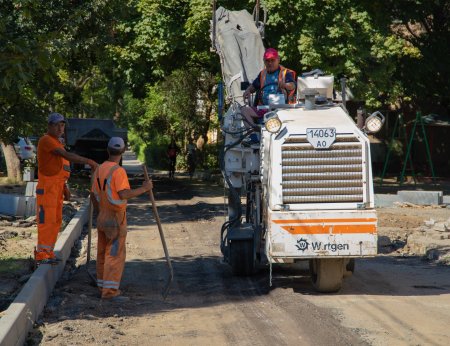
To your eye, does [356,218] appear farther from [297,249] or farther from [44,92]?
[44,92]

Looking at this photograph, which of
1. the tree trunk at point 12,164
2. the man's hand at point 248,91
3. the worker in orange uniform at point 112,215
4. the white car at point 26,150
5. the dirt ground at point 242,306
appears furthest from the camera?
the white car at point 26,150

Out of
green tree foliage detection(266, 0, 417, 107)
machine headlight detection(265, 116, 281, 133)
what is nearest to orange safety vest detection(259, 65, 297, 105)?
machine headlight detection(265, 116, 281, 133)

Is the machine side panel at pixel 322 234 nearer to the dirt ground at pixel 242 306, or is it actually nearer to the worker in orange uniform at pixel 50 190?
the dirt ground at pixel 242 306

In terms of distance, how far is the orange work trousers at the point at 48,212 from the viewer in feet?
39.3

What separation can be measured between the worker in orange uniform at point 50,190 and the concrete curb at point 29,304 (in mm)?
332

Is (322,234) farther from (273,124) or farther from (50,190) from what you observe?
(50,190)

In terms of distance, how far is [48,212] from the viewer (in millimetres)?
11984

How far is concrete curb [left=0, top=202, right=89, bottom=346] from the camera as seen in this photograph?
8.04 m

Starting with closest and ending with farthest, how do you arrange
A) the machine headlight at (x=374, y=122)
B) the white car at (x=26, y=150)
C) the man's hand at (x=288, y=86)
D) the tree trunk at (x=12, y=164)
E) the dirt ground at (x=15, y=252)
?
the machine headlight at (x=374, y=122) < the dirt ground at (x=15, y=252) < the man's hand at (x=288, y=86) < the tree trunk at (x=12, y=164) < the white car at (x=26, y=150)

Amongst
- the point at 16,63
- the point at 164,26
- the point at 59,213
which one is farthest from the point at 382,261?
the point at 164,26

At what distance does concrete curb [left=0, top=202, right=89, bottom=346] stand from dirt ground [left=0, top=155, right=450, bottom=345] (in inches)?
5.9

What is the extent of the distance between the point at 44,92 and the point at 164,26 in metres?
7.13

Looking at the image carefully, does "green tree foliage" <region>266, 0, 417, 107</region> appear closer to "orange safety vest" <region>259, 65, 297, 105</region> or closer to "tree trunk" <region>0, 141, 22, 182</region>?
"tree trunk" <region>0, 141, 22, 182</region>

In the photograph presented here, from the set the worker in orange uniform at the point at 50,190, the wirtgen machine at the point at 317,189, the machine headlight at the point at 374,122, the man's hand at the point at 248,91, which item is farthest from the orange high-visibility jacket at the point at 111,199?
the machine headlight at the point at 374,122
